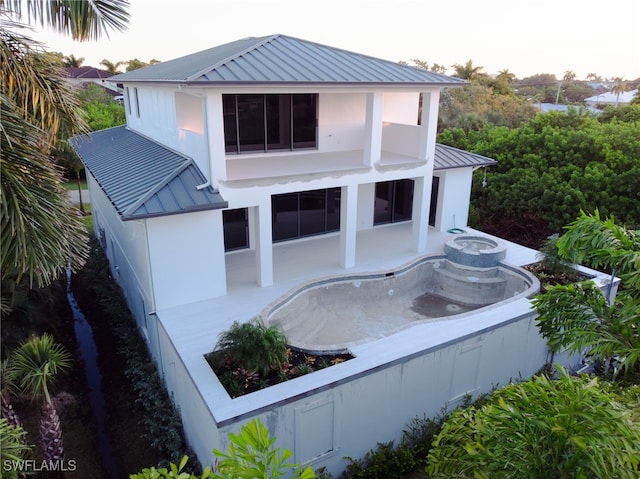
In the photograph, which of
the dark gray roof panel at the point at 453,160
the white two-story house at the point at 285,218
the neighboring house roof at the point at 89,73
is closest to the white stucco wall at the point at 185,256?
the white two-story house at the point at 285,218

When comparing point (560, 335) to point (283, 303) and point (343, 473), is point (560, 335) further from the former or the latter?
point (283, 303)

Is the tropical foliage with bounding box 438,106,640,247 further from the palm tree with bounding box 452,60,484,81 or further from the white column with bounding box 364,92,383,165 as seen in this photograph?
the palm tree with bounding box 452,60,484,81

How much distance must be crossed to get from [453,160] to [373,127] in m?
5.24

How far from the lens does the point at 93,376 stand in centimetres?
1262

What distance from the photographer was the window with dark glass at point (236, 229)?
15781 millimetres

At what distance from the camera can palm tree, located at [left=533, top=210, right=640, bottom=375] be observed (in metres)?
5.98

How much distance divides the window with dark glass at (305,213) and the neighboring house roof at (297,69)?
4716 mm

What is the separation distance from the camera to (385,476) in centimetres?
927

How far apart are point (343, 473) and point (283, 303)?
4571mm

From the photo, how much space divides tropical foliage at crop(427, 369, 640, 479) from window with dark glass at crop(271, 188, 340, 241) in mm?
12348

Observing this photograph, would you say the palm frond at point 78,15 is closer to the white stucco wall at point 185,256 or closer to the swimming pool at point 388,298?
the white stucco wall at point 185,256

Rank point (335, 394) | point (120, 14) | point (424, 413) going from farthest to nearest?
point (424, 413) < point (335, 394) < point (120, 14)

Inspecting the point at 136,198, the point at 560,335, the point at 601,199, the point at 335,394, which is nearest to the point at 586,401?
the point at 560,335

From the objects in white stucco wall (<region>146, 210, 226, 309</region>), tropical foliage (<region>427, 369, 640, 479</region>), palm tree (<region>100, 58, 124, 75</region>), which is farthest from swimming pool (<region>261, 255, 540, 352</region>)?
palm tree (<region>100, 58, 124, 75</region>)
